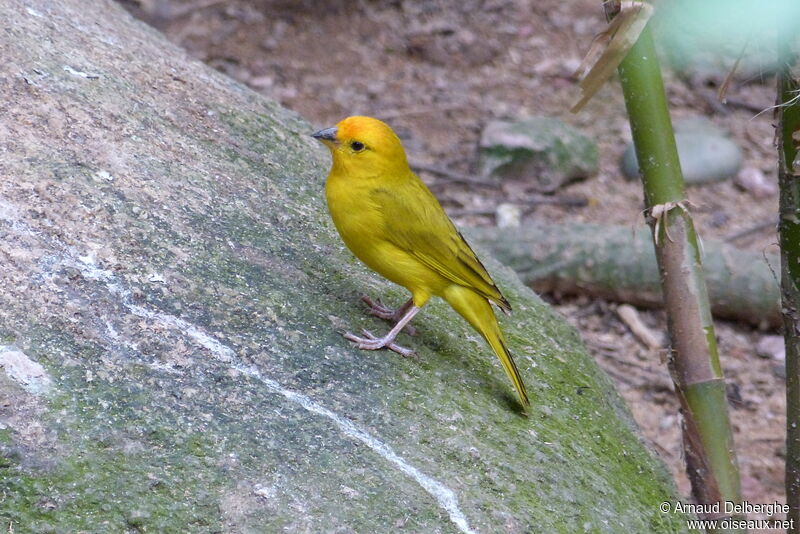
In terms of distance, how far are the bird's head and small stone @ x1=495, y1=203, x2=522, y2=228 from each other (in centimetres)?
362

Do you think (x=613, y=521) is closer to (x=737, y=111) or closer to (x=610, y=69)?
(x=610, y=69)

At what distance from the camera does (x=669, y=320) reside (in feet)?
12.6

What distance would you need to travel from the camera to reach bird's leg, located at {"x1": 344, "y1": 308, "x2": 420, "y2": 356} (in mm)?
3334

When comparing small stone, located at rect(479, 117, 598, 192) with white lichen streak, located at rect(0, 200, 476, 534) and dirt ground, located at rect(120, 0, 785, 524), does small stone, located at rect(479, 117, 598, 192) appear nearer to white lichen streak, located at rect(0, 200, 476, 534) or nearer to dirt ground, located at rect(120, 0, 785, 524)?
dirt ground, located at rect(120, 0, 785, 524)

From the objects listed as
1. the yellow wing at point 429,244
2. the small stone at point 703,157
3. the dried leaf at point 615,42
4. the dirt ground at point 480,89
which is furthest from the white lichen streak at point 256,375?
the small stone at point 703,157

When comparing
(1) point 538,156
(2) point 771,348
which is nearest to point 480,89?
(1) point 538,156

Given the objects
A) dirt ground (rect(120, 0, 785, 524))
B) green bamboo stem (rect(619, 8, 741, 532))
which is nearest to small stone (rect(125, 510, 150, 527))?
green bamboo stem (rect(619, 8, 741, 532))

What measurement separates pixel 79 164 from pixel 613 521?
7.26ft

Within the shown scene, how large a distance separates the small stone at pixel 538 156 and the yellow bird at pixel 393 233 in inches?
170

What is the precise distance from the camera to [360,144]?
11.6ft

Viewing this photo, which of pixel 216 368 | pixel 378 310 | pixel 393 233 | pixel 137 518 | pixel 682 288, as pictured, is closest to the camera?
pixel 137 518

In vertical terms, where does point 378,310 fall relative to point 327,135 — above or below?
below

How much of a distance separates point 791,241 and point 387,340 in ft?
4.75

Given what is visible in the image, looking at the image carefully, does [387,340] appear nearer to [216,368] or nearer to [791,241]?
[216,368]
